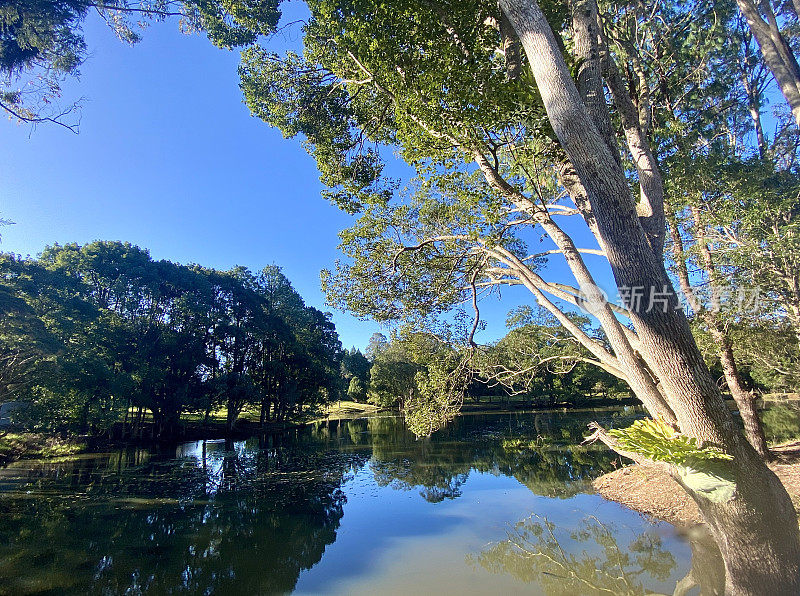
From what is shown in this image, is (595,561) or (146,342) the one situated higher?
(146,342)

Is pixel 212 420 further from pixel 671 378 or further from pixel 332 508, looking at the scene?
pixel 671 378

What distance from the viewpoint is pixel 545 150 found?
5.45 metres

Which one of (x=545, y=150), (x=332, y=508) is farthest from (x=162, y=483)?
(x=545, y=150)

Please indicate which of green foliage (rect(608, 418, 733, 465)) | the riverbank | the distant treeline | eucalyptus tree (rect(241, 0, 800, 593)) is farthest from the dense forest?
green foliage (rect(608, 418, 733, 465))

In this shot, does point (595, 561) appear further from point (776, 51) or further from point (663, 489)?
point (776, 51)

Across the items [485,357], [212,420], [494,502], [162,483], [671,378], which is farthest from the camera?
[212,420]

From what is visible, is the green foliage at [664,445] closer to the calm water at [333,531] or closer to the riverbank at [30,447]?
the calm water at [333,531]

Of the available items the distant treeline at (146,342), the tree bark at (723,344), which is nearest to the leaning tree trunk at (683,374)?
the tree bark at (723,344)

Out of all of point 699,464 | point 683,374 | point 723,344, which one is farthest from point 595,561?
point 723,344

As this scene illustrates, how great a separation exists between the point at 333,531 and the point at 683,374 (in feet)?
25.4

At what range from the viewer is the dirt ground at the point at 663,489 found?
7370 mm

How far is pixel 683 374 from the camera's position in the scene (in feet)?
9.95

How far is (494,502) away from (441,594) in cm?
482

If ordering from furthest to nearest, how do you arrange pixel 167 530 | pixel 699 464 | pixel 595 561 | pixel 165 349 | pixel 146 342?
pixel 165 349
pixel 146 342
pixel 167 530
pixel 595 561
pixel 699 464
